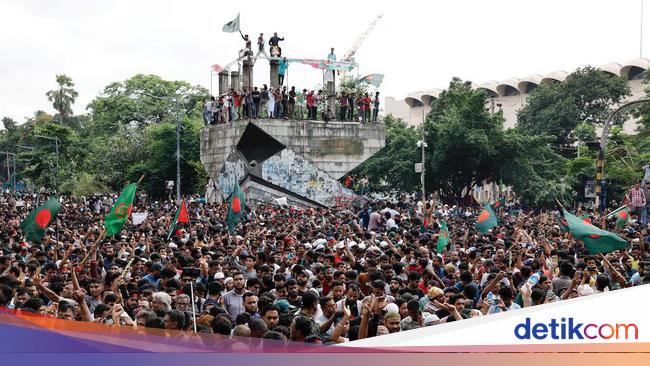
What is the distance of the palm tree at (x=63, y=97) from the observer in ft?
318

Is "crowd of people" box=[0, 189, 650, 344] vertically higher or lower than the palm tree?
lower

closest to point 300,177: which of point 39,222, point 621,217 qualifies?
point 621,217

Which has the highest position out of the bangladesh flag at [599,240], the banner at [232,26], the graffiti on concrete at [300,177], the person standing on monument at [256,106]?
the banner at [232,26]

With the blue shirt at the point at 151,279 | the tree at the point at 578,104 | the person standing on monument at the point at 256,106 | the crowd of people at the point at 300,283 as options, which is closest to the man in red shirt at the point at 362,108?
the person standing on monument at the point at 256,106

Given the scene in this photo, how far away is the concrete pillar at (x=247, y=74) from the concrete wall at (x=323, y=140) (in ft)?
5.53

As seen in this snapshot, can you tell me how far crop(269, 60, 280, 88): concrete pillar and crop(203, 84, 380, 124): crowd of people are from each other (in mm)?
337

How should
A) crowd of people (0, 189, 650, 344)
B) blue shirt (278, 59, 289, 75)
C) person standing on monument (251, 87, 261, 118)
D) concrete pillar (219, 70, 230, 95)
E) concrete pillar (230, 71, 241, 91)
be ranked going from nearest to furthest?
1. crowd of people (0, 189, 650, 344)
2. person standing on monument (251, 87, 261, 118)
3. blue shirt (278, 59, 289, 75)
4. concrete pillar (230, 71, 241, 91)
5. concrete pillar (219, 70, 230, 95)

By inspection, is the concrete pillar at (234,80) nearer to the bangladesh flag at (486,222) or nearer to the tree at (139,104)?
the bangladesh flag at (486,222)

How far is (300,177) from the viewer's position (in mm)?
40562

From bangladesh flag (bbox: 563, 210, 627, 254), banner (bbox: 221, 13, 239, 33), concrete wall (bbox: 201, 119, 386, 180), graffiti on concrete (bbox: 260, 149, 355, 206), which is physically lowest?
bangladesh flag (bbox: 563, 210, 627, 254)

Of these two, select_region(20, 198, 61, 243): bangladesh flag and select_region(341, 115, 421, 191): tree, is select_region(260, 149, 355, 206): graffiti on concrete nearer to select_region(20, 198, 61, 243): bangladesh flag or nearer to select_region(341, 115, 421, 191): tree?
select_region(341, 115, 421, 191): tree

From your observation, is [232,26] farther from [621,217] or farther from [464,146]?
[621,217]

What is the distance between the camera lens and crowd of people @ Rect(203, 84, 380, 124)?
40156 mm

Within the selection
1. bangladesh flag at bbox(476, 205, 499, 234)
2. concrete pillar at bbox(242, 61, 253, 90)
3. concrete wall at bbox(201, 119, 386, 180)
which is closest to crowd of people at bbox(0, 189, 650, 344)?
bangladesh flag at bbox(476, 205, 499, 234)
